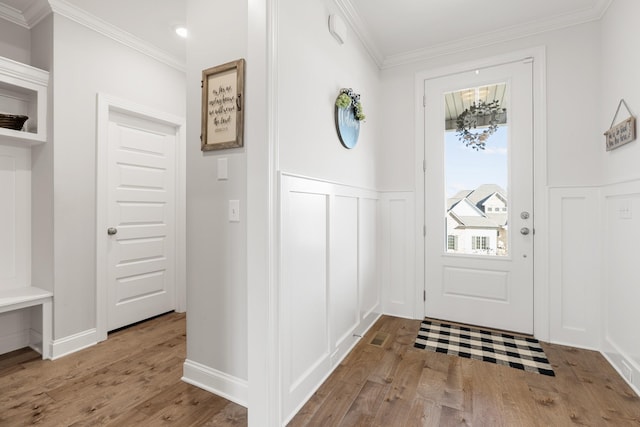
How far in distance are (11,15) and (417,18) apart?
10.5 ft

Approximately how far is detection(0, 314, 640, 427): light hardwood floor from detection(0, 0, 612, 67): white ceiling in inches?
103

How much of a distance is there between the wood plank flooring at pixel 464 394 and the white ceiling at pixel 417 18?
2610 mm

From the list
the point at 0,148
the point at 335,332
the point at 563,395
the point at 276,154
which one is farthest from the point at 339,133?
the point at 0,148

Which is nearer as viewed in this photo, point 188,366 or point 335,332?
point 188,366

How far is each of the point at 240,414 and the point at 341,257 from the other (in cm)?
113

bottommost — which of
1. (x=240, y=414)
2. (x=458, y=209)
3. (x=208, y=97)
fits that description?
(x=240, y=414)

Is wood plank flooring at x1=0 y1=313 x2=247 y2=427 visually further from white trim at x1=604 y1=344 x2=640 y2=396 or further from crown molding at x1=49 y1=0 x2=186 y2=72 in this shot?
crown molding at x1=49 y1=0 x2=186 y2=72

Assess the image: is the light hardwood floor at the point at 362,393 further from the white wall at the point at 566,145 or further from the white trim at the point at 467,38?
the white trim at the point at 467,38

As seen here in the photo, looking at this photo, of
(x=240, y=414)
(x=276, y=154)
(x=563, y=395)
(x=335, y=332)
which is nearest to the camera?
(x=276, y=154)

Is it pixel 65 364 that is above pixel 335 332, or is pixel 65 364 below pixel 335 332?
below

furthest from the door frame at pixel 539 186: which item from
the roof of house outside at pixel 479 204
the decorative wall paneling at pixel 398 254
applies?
the decorative wall paneling at pixel 398 254

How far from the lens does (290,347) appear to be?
160 cm

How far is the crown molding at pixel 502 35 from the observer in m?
2.33

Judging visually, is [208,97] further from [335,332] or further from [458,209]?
[458,209]
